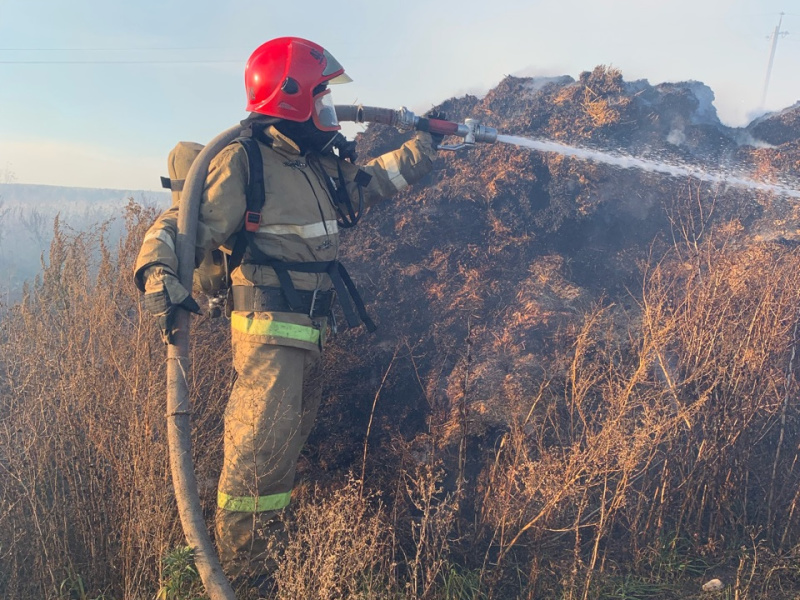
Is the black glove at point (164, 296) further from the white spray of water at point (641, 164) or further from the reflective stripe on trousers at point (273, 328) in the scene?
the white spray of water at point (641, 164)

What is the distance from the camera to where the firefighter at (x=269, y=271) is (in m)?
2.74

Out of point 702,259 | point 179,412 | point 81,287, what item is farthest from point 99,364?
point 702,259

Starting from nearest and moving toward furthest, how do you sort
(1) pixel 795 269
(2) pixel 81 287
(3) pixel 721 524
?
(3) pixel 721 524, (1) pixel 795 269, (2) pixel 81 287

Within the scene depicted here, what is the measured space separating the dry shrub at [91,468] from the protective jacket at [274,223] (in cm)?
66

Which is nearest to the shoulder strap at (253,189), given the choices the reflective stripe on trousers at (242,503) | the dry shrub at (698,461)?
the reflective stripe on trousers at (242,503)

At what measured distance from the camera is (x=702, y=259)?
4305 millimetres

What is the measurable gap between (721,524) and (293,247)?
9.69 ft

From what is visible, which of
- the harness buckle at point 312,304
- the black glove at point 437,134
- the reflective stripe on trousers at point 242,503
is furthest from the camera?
the black glove at point 437,134

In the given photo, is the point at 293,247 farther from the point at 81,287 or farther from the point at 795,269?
the point at 795,269

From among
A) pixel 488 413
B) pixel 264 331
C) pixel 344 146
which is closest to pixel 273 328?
pixel 264 331

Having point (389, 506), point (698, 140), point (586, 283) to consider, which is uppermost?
point (698, 140)

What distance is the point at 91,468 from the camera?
2854mm

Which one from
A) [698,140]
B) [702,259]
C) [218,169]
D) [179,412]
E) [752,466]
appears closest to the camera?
[179,412]

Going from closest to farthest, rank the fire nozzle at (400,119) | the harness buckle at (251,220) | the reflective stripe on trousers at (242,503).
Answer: the reflective stripe on trousers at (242,503)
the harness buckle at (251,220)
the fire nozzle at (400,119)
